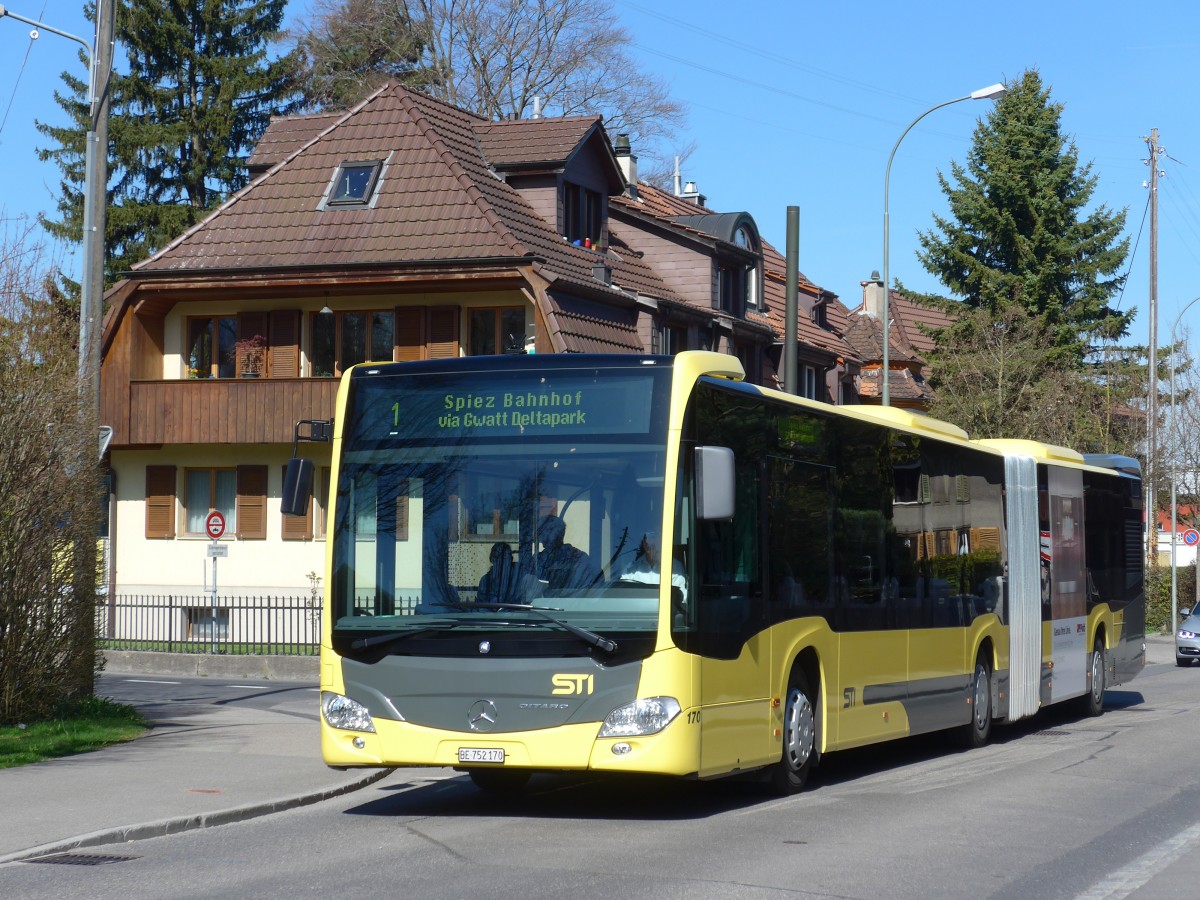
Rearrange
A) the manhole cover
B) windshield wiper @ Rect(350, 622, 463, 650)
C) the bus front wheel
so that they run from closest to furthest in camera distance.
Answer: the manhole cover, windshield wiper @ Rect(350, 622, 463, 650), the bus front wheel

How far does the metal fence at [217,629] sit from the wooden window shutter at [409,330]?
5.50 metres

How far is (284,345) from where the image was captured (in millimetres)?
36250

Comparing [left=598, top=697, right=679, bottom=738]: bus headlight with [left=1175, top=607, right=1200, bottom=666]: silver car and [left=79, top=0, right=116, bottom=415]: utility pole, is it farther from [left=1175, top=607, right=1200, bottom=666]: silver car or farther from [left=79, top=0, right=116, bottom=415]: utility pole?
[left=1175, top=607, right=1200, bottom=666]: silver car

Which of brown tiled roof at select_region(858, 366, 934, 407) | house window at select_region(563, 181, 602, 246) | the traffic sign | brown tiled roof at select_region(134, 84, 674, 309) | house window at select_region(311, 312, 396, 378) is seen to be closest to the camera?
the traffic sign

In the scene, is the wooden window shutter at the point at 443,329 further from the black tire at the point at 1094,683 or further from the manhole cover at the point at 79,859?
the manhole cover at the point at 79,859

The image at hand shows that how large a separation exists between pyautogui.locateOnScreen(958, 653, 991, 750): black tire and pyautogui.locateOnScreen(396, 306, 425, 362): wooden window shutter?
64.0ft

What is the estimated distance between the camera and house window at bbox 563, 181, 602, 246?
37.8 m

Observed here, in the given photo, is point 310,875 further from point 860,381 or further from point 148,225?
point 860,381

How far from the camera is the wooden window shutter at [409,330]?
35.0 meters

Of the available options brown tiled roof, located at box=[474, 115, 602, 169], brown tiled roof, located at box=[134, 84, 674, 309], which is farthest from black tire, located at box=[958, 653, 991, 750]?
brown tiled roof, located at box=[474, 115, 602, 169]

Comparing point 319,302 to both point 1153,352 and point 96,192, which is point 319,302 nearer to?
point 96,192

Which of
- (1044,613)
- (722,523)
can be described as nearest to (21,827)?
(722,523)

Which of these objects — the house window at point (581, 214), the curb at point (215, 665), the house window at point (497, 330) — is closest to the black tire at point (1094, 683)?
the curb at point (215, 665)

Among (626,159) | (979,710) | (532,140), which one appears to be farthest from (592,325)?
(979,710)
